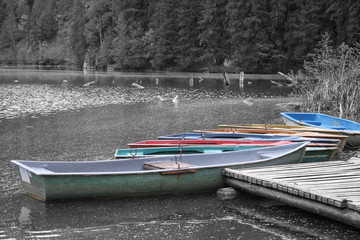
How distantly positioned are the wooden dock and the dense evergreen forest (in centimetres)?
4416

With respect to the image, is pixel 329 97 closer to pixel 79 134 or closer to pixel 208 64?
pixel 79 134

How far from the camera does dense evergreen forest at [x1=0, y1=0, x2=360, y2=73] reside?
59.3 meters

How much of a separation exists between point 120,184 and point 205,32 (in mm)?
62686

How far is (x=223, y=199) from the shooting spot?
31.3 ft

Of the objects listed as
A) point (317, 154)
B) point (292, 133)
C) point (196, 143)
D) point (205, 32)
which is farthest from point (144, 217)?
point (205, 32)

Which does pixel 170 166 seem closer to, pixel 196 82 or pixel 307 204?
pixel 307 204

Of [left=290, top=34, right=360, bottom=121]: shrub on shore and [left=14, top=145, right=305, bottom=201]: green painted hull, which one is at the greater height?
[left=290, top=34, right=360, bottom=121]: shrub on shore

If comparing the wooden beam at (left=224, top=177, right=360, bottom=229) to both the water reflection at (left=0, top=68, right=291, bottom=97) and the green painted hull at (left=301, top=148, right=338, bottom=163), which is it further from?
the water reflection at (left=0, top=68, right=291, bottom=97)

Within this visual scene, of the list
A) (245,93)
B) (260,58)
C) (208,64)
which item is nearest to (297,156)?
(245,93)

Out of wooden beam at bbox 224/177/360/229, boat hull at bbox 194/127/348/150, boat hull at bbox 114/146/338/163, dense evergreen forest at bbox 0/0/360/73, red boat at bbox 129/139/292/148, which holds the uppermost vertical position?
dense evergreen forest at bbox 0/0/360/73

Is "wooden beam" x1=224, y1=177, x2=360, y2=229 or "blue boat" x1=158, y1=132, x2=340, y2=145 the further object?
"blue boat" x1=158, y1=132, x2=340, y2=145

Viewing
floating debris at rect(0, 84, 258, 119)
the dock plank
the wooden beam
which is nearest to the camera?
the wooden beam

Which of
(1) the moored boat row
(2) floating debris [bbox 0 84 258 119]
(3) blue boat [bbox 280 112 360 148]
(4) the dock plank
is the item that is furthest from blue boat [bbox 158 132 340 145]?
(2) floating debris [bbox 0 84 258 119]

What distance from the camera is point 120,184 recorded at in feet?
30.4
